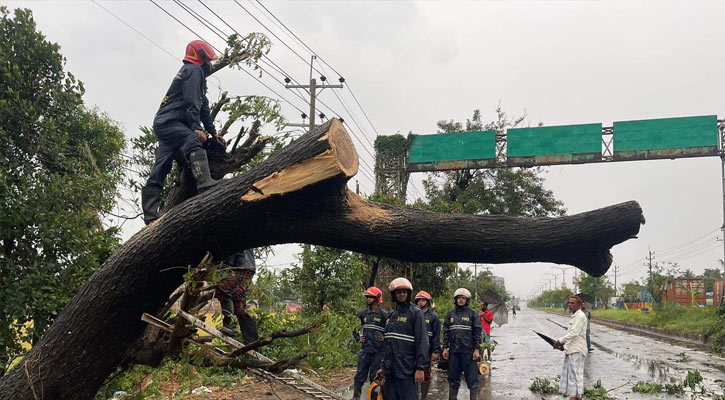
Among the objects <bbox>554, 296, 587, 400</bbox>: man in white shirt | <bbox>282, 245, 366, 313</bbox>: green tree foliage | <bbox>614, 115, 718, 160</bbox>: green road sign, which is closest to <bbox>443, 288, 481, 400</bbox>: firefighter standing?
<bbox>554, 296, 587, 400</bbox>: man in white shirt

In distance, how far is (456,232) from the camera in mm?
2994

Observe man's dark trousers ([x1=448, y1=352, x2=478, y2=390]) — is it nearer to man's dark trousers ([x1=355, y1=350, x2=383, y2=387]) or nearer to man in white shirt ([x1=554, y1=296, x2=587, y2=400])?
man's dark trousers ([x1=355, y1=350, x2=383, y2=387])

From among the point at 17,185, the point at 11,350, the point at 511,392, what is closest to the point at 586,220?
the point at 11,350

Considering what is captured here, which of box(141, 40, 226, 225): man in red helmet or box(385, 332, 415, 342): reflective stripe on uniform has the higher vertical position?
box(141, 40, 226, 225): man in red helmet

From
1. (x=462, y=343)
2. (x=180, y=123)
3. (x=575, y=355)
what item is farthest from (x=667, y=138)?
(x=180, y=123)

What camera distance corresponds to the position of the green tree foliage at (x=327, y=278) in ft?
41.2

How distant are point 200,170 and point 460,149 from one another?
16.8 metres

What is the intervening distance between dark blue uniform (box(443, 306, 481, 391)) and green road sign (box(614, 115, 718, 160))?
1226cm

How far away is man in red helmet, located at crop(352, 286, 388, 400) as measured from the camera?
8102 millimetres

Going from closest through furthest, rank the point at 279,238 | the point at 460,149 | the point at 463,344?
the point at 279,238 → the point at 463,344 → the point at 460,149

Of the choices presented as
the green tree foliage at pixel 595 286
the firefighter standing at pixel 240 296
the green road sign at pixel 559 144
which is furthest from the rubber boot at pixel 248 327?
the green tree foliage at pixel 595 286

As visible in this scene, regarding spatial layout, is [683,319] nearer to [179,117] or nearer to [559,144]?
[559,144]

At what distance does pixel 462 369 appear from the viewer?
852cm

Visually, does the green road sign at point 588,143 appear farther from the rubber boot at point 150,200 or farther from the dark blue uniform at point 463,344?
the rubber boot at point 150,200
